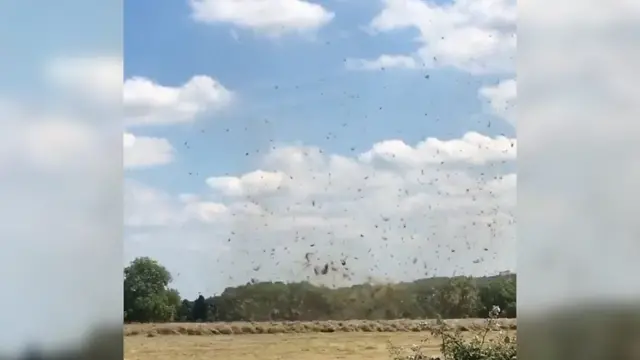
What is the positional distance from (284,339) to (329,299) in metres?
0.21

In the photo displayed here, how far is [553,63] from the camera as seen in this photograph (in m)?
2.26

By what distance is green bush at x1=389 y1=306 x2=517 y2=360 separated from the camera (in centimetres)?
267

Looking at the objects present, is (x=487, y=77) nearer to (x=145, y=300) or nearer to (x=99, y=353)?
(x=145, y=300)

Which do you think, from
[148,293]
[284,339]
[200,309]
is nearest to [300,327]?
[284,339]

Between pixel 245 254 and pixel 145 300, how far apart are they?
38 cm

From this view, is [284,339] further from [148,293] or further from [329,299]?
[148,293]

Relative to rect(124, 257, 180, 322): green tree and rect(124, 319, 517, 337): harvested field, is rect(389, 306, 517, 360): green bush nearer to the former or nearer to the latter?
rect(124, 319, 517, 337): harvested field

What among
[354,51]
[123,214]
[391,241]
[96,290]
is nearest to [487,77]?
[354,51]

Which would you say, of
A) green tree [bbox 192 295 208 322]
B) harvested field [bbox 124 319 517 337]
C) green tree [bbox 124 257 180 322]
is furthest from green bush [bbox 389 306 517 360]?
green tree [bbox 124 257 180 322]

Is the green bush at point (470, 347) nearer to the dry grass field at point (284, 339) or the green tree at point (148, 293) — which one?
the dry grass field at point (284, 339)

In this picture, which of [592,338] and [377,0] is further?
[377,0]

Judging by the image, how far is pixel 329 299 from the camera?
2.65 metres

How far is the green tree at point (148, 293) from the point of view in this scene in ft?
8.64

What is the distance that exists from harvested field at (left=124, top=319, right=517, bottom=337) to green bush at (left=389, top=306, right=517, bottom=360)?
0.08 feet
